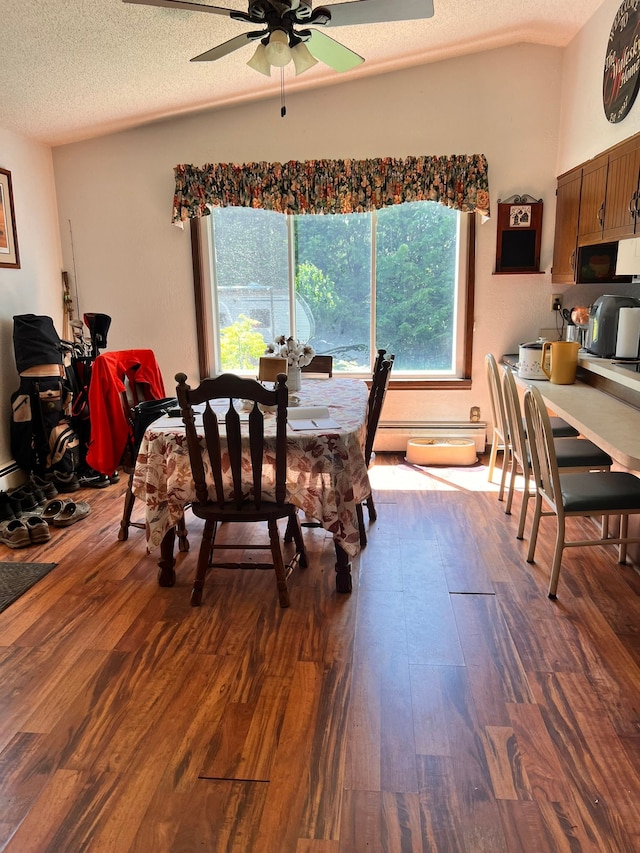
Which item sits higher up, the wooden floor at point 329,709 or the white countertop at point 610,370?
the white countertop at point 610,370

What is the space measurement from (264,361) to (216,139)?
241 centimetres

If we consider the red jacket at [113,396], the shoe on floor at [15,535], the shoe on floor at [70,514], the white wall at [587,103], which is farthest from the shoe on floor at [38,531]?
the white wall at [587,103]

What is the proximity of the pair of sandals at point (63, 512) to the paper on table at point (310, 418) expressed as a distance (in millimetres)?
1597

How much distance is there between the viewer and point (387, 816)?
5.22 ft

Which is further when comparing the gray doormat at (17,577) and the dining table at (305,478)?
the gray doormat at (17,577)

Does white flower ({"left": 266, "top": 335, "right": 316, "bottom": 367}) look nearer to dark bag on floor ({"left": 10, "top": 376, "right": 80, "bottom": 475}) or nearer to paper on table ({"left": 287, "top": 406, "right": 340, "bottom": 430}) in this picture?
paper on table ({"left": 287, "top": 406, "right": 340, "bottom": 430})

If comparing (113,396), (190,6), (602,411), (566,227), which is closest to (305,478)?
(602,411)

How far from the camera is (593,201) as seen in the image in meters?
3.65

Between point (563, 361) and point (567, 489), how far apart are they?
1.21 meters

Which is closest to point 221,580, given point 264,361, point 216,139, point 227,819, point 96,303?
point 264,361

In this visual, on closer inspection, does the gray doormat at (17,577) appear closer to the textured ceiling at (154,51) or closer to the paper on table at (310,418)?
the paper on table at (310,418)

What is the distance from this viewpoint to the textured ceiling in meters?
2.96

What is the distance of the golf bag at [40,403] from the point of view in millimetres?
3953

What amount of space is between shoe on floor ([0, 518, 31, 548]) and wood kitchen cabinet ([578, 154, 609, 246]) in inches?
141
